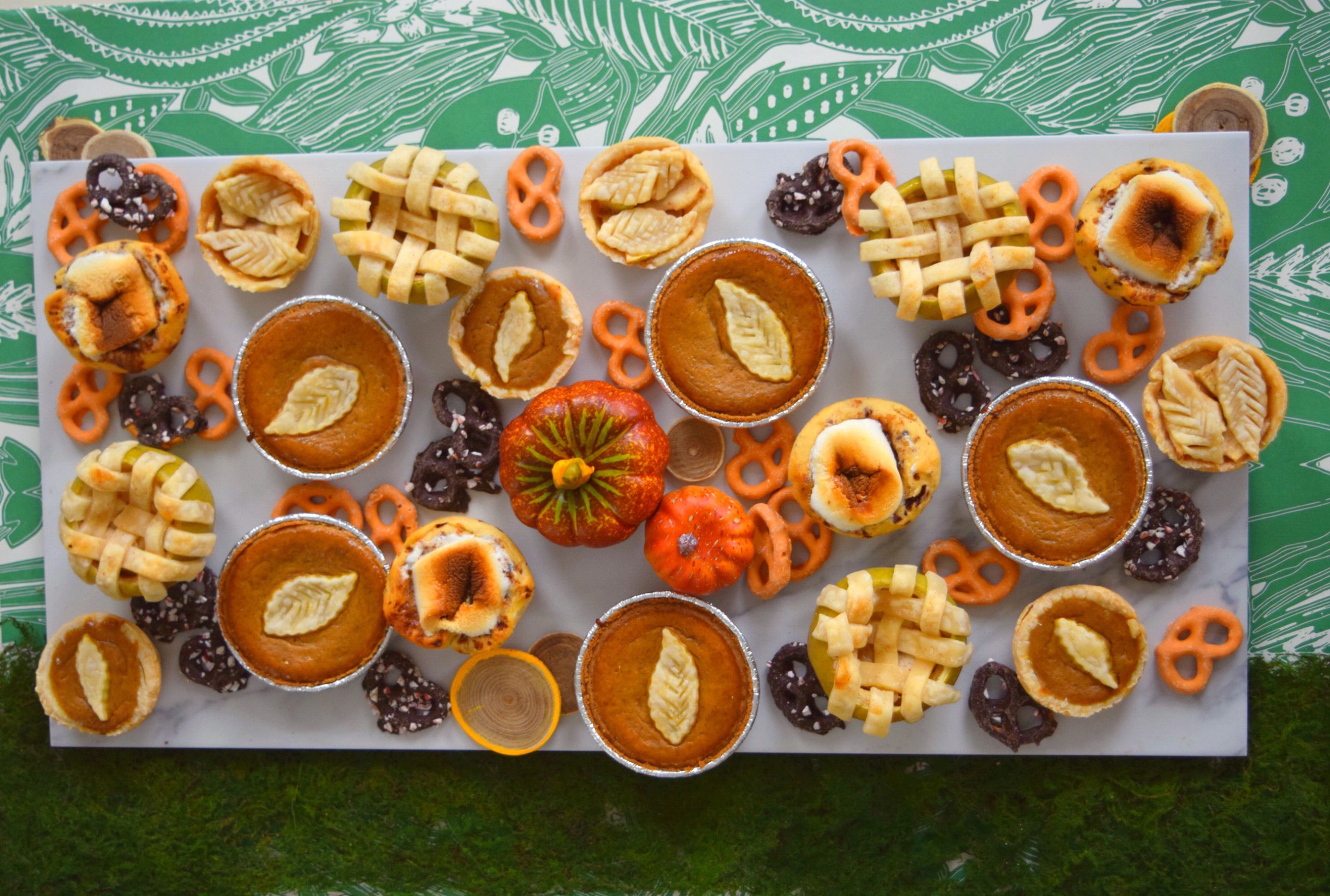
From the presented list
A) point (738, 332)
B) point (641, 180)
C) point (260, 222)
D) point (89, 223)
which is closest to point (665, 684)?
point (738, 332)

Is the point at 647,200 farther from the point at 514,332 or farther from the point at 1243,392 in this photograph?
the point at 1243,392

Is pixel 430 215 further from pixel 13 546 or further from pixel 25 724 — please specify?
pixel 25 724

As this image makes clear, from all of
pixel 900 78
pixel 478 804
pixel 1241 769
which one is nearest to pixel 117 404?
pixel 478 804

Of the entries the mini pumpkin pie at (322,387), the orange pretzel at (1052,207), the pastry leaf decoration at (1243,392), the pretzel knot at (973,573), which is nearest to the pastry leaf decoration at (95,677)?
the mini pumpkin pie at (322,387)

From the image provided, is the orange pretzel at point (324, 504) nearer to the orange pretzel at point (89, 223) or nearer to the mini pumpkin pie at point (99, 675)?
the mini pumpkin pie at point (99, 675)

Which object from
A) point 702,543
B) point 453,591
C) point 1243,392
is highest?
point 1243,392
